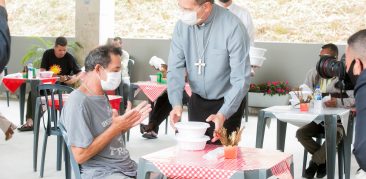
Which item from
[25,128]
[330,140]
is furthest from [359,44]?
[25,128]

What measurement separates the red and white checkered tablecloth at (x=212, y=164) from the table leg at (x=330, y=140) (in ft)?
6.03

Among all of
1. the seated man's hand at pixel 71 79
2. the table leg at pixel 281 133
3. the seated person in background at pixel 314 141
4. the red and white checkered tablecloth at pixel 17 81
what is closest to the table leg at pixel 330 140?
the seated person in background at pixel 314 141

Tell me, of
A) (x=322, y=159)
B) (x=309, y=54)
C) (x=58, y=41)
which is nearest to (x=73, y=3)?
(x=58, y=41)

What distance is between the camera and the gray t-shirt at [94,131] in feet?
9.48

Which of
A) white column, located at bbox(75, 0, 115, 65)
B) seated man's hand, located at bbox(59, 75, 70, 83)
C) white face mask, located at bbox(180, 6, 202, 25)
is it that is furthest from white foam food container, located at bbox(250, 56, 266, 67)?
white face mask, located at bbox(180, 6, 202, 25)

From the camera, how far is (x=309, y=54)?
917cm

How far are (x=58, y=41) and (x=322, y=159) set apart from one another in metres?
4.18

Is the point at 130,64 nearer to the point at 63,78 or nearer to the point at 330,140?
the point at 63,78

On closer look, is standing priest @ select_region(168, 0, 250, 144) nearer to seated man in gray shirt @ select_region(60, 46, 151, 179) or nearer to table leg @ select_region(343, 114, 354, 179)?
seated man in gray shirt @ select_region(60, 46, 151, 179)

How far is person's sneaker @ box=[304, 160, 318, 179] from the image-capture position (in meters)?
5.17

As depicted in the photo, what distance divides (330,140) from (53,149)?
2978 millimetres

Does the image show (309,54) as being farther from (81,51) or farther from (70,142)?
(70,142)

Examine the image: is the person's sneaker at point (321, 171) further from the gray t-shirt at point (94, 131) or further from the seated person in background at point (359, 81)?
the seated person in background at point (359, 81)

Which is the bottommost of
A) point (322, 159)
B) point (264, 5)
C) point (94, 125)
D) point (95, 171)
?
point (322, 159)
